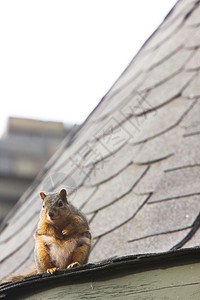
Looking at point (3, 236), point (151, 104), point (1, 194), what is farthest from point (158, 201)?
point (1, 194)

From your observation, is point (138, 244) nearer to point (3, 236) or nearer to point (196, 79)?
point (196, 79)

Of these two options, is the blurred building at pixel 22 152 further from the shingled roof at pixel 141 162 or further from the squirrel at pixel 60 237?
the squirrel at pixel 60 237

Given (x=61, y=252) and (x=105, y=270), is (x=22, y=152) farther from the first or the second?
(x=105, y=270)

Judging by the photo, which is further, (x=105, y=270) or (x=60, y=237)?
(x=60, y=237)

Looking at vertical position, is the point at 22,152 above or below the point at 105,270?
above

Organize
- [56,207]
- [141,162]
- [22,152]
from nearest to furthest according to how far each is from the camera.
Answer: [56,207], [141,162], [22,152]

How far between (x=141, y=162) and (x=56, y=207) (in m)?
0.97

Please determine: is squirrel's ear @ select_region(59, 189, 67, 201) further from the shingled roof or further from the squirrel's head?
the shingled roof

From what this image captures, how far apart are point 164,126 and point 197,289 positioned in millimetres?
1790

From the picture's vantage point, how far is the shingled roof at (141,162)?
368cm

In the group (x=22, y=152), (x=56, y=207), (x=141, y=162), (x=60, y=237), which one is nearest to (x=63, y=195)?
(x=56, y=207)

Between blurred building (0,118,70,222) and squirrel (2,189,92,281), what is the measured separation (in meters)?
3.88

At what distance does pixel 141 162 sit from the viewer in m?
4.12

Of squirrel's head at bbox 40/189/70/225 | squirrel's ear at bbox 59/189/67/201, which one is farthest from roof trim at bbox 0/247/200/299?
squirrel's ear at bbox 59/189/67/201
